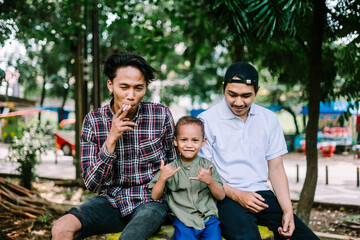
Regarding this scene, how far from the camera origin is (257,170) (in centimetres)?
275

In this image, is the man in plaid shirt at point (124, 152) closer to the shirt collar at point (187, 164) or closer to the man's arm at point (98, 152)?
the man's arm at point (98, 152)

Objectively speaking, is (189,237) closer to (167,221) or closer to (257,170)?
(167,221)

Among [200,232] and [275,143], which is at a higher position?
[275,143]

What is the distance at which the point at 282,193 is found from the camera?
266cm

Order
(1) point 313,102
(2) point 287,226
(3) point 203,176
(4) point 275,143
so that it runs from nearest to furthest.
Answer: (3) point 203,176 → (2) point 287,226 → (4) point 275,143 → (1) point 313,102

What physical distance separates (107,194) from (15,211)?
3.44 m

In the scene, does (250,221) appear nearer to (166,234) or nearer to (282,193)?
(282,193)

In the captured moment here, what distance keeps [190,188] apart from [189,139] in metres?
0.35

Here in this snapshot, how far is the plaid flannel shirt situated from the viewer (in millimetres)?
2549

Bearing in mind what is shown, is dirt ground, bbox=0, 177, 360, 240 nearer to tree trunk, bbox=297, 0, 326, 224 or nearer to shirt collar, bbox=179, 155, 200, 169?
tree trunk, bbox=297, 0, 326, 224

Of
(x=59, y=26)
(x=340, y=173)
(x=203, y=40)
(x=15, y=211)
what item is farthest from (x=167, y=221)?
(x=340, y=173)

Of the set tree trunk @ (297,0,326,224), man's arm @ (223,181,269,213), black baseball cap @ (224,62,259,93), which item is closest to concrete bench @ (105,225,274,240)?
man's arm @ (223,181,269,213)

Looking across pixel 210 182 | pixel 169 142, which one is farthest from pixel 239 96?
pixel 210 182

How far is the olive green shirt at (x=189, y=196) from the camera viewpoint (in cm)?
242
